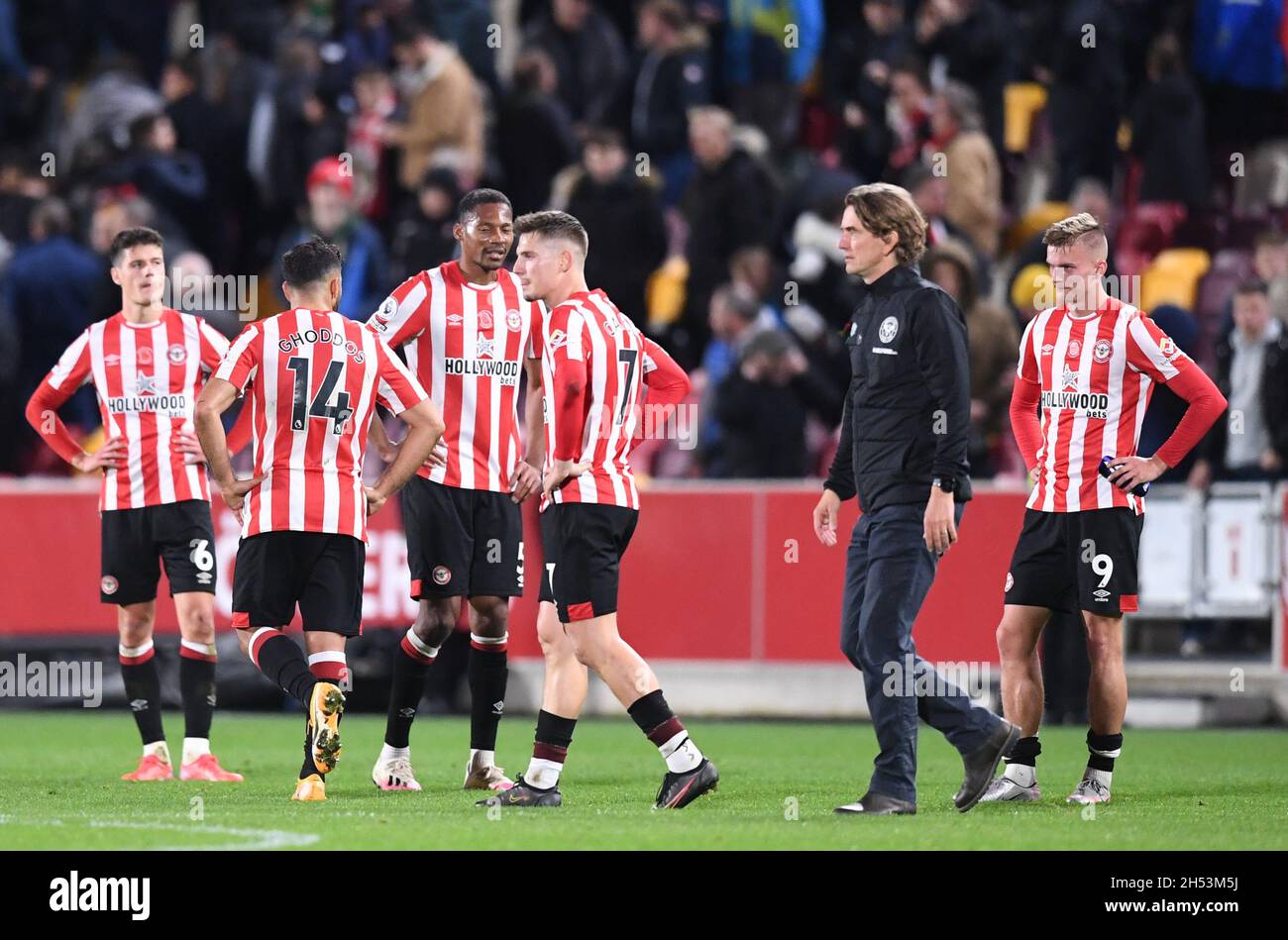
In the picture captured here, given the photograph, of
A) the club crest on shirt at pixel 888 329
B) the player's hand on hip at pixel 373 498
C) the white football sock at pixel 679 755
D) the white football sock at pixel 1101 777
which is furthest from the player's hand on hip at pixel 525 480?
the white football sock at pixel 1101 777

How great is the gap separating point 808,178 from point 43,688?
658cm

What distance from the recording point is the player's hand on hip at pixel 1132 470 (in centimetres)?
861

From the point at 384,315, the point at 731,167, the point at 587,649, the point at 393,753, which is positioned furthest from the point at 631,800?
the point at 731,167

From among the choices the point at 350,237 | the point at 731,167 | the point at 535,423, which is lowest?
the point at 535,423

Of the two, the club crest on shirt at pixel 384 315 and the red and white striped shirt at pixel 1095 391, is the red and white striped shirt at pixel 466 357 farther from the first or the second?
the red and white striped shirt at pixel 1095 391

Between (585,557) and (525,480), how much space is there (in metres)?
0.64

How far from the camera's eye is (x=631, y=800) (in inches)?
340

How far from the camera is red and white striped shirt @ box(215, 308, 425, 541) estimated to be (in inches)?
332

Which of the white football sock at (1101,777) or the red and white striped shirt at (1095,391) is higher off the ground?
the red and white striped shirt at (1095,391)

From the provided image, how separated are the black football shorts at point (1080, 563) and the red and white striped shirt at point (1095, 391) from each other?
0.06 meters

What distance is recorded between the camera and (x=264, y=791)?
9000mm

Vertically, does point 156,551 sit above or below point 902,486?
below

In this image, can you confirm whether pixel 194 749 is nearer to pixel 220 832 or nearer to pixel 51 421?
pixel 51 421

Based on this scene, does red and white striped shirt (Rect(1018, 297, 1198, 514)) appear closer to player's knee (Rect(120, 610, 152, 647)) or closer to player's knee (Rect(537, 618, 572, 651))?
player's knee (Rect(537, 618, 572, 651))
